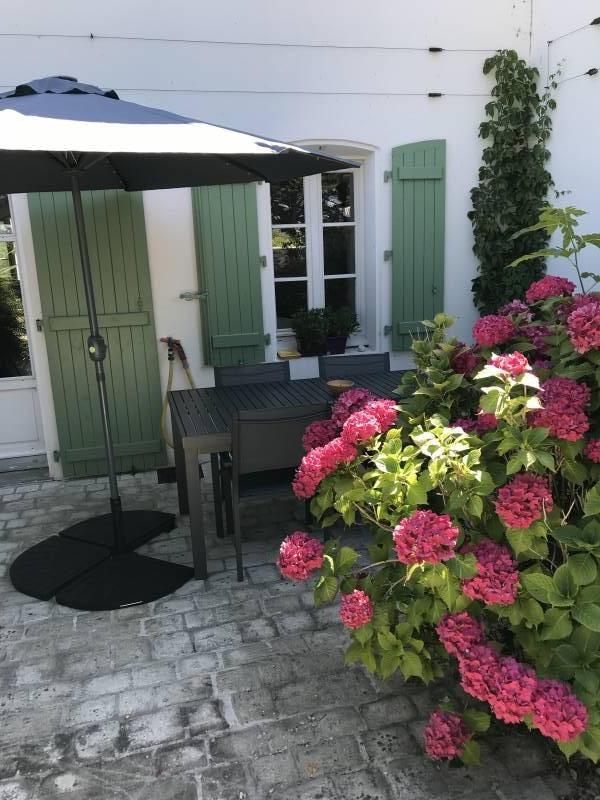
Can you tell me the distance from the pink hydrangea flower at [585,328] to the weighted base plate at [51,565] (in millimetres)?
2525

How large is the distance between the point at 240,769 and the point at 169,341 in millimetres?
3032

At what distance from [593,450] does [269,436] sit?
5.33 ft

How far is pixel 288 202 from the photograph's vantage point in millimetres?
4750

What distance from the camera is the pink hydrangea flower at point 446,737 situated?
181cm

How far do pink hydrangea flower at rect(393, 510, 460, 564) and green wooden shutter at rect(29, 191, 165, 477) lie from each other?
321 cm

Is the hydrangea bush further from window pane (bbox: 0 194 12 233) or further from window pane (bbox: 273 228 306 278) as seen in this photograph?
window pane (bbox: 0 194 12 233)

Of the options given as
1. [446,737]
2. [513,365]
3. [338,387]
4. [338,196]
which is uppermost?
[338,196]

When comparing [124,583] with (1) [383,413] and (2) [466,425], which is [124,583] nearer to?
(1) [383,413]

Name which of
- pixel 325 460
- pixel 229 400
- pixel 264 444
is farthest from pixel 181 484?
pixel 325 460

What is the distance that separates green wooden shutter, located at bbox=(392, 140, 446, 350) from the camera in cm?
462

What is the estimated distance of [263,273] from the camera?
4574mm

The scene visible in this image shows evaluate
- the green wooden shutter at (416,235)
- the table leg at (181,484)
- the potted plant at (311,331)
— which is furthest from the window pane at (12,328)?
the green wooden shutter at (416,235)

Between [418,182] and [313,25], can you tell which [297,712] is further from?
[313,25]

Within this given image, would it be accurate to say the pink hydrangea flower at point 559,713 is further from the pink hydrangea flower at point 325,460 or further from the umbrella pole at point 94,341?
the umbrella pole at point 94,341
